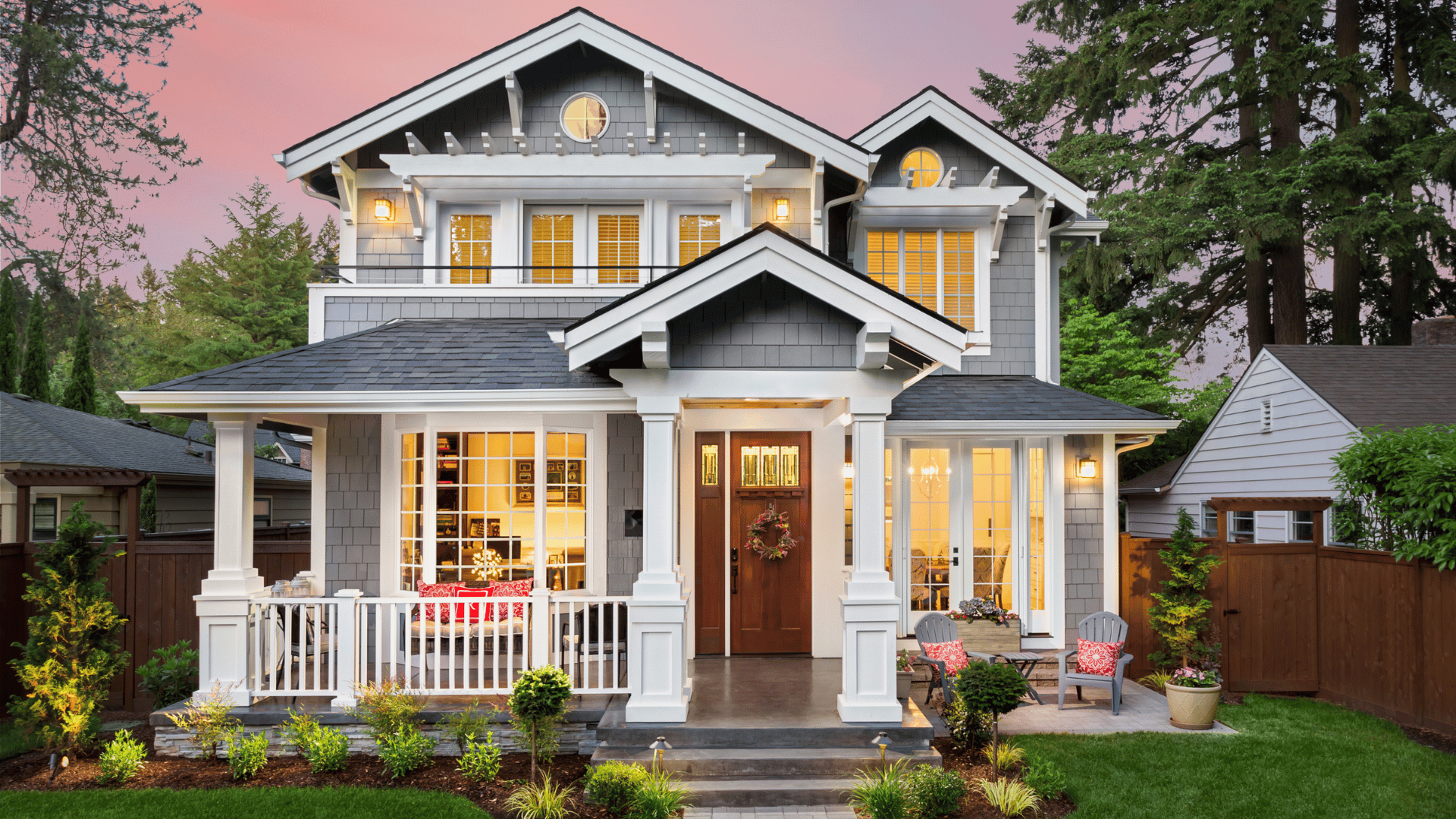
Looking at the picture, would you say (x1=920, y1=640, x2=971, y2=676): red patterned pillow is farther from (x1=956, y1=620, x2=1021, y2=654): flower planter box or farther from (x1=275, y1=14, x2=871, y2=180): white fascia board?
(x1=275, y1=14, x2=871, y2=180): white fascia board

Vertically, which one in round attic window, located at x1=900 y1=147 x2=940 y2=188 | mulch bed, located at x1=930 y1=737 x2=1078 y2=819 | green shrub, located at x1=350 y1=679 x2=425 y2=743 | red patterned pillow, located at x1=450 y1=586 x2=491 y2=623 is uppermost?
round attic window, located at x1=900 y1=147 x2=940 y2=188

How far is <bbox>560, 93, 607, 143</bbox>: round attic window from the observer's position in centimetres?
931

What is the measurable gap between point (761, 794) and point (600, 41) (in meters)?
7.52

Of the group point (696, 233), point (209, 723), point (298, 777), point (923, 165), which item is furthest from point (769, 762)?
point (923, 165)

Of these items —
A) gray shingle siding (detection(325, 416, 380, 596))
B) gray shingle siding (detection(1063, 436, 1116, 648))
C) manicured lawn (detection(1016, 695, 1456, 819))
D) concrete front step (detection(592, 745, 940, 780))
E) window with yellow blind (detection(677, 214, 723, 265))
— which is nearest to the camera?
manicured lawn (detection(1016, 695, 1456, 819))

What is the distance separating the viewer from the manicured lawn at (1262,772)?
5.69 metres

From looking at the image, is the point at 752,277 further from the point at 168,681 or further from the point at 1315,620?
the point at 1315,620

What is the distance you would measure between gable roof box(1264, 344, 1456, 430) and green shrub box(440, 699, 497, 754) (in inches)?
388

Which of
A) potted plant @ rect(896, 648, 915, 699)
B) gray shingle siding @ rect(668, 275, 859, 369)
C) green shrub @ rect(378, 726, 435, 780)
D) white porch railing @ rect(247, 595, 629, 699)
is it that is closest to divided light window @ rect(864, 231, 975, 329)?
gray shingle siding @ rect(668, 275, 859, 369)

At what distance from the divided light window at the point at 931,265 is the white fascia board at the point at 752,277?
3857mm

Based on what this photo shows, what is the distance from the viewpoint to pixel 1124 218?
16.5 meters

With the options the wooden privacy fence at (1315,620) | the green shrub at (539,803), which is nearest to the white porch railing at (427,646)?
the green shrub at (539,803)

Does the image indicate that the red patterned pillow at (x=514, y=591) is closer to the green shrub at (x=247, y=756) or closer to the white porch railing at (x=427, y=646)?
the white porch railing at (x=427, y=646)

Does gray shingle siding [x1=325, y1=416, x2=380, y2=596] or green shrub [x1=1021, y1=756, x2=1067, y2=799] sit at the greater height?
gray shingle siding [x1=325, y1=416, x2=380, y2=596]
